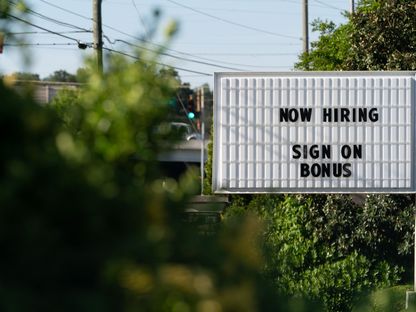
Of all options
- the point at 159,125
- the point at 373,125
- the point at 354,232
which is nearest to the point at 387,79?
the point at 373,125

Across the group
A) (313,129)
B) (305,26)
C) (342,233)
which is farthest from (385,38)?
(305,26)

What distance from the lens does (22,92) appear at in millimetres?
2273

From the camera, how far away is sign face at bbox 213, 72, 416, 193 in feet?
66.5

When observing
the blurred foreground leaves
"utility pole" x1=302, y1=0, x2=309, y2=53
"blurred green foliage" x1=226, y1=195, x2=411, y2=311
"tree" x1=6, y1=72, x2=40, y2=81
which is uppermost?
"utility pole" x1=302, y1=0, x2=309, y2=53

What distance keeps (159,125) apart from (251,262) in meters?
0.66

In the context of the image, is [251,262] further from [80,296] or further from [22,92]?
[22,92]

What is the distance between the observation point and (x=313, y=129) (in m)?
20.2

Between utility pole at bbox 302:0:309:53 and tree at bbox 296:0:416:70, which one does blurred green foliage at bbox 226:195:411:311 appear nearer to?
tree at bbox 296:0:416:70

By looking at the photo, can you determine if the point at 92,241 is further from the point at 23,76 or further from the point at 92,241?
the point at 23,76

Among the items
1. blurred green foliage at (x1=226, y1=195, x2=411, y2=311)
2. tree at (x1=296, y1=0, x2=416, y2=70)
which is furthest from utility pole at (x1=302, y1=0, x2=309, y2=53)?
blurred green foliage at (x1=226, y1=195, x2=411, y2=311)

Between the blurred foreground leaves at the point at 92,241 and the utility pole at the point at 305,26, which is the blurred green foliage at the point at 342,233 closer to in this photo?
the blurred foreground leaves at the point at 92,241

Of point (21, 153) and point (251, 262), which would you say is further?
point (251, 262)

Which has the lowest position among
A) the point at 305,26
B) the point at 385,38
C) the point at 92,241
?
the point at 92,241

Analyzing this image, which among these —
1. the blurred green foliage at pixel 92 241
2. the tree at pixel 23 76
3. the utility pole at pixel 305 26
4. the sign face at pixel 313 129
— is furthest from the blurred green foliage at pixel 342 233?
the utility pole at pixel 305 26
